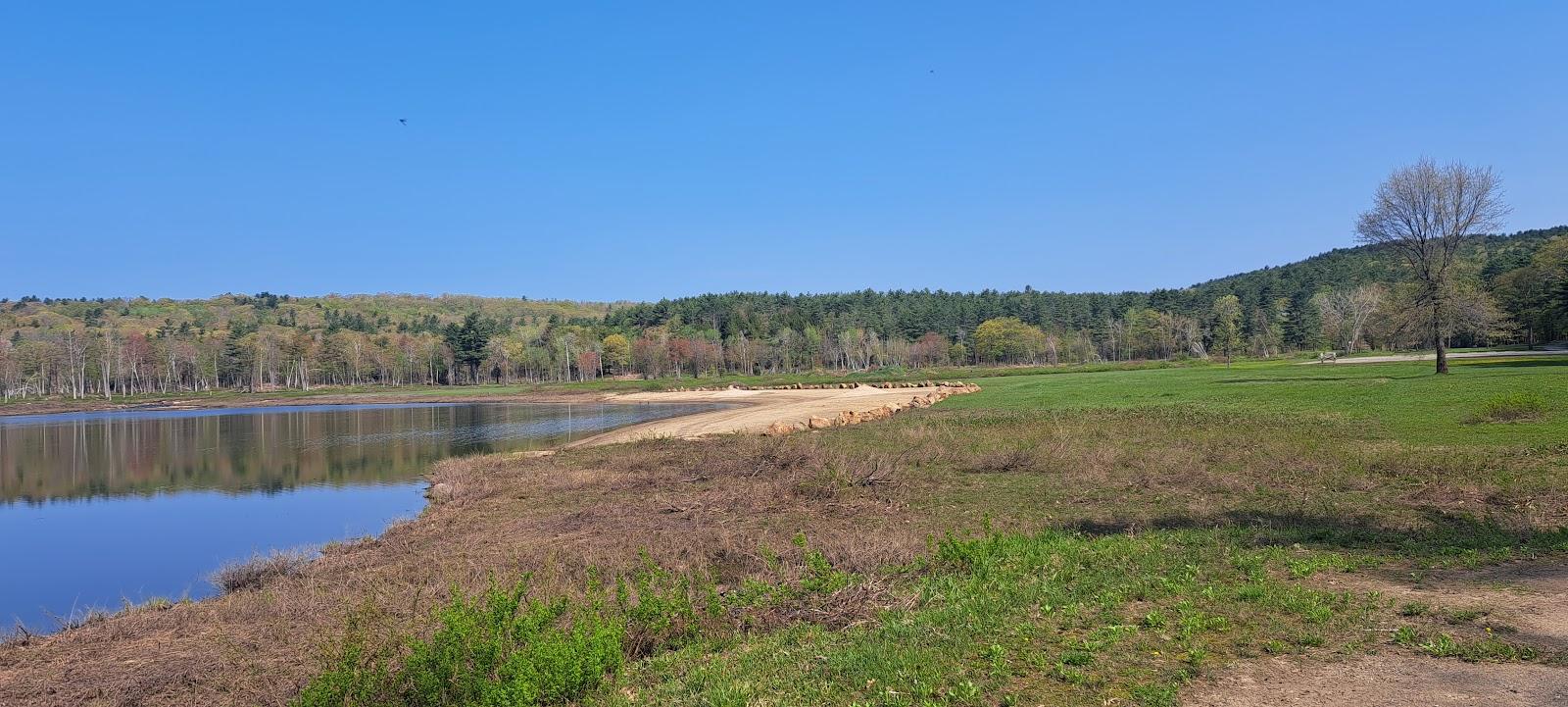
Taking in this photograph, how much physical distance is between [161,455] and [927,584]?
45.9 meters

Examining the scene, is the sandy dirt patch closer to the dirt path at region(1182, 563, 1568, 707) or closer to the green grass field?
the dirt path at region(1182, 563, 1568, 707)

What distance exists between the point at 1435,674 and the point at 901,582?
17.4 feet

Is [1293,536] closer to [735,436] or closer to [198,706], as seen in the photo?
[198,706]

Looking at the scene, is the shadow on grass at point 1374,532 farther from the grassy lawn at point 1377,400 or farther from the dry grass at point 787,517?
the grassy lawn at point 1377,400

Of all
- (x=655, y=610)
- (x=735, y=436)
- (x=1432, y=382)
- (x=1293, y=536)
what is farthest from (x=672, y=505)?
(x=1432, y=382)

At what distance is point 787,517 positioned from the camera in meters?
16.5

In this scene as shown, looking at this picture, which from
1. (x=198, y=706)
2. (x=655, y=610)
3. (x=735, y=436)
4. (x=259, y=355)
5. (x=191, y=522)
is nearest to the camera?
(x=198, y=706)

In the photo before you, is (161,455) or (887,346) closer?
(161,455)

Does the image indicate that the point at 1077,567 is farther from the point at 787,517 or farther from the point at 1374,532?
the point at 787,517

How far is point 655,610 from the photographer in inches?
354

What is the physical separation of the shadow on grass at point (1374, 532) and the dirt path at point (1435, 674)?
6.61 feet

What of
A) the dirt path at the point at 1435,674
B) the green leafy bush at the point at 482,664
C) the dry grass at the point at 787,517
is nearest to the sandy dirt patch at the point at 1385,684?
the dirt path at the point at 1435,674

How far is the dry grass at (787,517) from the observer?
957 cm

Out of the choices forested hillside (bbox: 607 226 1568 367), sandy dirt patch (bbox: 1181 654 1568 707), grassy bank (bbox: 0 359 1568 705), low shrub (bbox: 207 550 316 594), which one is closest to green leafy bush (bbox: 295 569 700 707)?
grassy bank (bbox: 0 359 1568 705)
